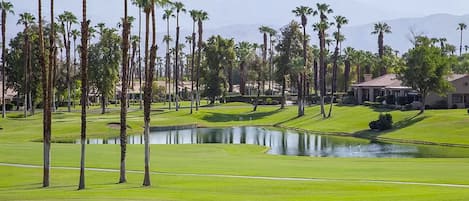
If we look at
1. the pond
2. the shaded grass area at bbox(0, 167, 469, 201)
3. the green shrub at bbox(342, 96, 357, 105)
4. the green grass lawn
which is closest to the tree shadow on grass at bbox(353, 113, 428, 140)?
the green grass lawn

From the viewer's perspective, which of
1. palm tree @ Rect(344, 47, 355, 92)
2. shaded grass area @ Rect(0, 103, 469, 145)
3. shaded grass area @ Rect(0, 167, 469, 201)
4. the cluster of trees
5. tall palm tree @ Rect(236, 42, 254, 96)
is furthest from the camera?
tall palm tree @ Rect(236, 42, 254, 96)

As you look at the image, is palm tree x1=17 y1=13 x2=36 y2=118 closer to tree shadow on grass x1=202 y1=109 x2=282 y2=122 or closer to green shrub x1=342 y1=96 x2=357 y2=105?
tree shadow on grass x1=202 y1=109 x2=282 y2=122

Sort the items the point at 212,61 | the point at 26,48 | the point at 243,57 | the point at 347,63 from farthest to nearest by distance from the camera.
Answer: the point at 243,57, the point at 347,63, the point at 212,61, the point at 26,48

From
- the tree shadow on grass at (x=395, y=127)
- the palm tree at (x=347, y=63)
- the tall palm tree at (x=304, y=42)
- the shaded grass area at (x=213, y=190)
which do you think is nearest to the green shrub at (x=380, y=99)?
the tall palm tree at (x=304, y=42)

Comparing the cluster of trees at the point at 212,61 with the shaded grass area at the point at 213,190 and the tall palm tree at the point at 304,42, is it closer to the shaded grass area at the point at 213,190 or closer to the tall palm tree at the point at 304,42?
the tall palm tree at the point at 304,42

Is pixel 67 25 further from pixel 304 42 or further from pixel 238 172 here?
pixel 238 172

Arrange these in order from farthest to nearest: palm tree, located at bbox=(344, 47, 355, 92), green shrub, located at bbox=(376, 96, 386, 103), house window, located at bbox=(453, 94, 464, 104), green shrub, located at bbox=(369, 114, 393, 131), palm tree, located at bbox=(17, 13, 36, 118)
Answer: palm tree, located at bbox=(344, 47, 355, 92) → green shrub, located at bbox=(376, 96, 386, 103) → house window, located at bbox=(453, 94, 464, 104) → palm tree, located at bbox=(17, 13, 36, 118) → green shrub, located at bbox=(369, 114, 393, 131)

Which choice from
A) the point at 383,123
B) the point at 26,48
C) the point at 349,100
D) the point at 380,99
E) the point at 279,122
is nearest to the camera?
the point at 383,123

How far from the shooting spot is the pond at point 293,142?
212 ft

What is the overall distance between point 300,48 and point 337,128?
30901 mm

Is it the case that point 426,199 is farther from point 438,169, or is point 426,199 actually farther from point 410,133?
point 410,133

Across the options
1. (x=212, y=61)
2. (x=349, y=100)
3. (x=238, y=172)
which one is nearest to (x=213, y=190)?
(x=238, y=172)

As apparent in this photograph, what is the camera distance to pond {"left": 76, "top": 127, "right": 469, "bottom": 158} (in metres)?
64.5

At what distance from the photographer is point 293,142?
3105 inches
